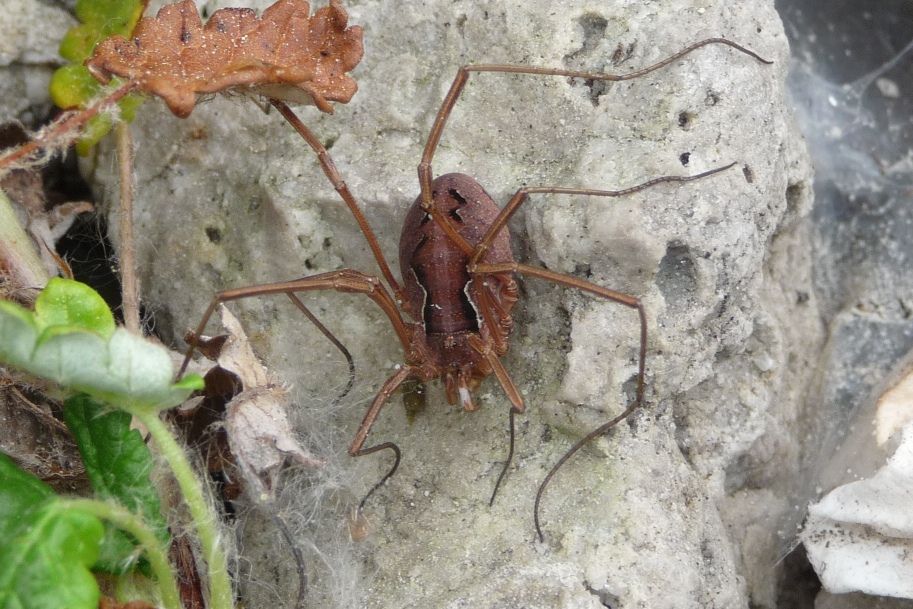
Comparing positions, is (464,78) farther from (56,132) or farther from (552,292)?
(56,132)

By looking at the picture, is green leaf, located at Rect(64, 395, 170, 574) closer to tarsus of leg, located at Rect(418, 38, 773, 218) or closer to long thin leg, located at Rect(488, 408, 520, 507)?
long thin leg, located at Rect(488, 408, 520, 507)

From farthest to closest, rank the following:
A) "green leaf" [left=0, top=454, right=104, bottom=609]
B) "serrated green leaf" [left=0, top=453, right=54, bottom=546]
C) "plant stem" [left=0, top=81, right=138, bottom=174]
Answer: "plant stem" [left=0, top=81, right=138, bottom=174], "serrated green leaf" [left=0, top=453, right=54, bottom=546], "green leaf" [left=0, top=454, right=104, bottom=609]

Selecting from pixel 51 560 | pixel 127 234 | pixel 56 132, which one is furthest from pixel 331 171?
pixel 51 560

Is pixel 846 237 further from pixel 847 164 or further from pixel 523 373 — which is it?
pixel 523 373

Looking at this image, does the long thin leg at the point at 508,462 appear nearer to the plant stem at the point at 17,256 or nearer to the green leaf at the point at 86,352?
the green leaf at the point at 86,352

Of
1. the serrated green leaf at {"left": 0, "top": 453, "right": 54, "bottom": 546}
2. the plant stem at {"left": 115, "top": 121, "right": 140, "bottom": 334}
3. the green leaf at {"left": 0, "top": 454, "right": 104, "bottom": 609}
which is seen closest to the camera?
the green leaf at {"left": 0, "top": 454, "right": 104, "bottom": 609}

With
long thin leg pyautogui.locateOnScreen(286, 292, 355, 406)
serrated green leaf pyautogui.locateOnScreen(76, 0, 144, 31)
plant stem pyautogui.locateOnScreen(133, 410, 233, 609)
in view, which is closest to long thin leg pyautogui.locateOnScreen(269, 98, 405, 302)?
long thin leg pyautogui.locateOnScreen(286, 292, 355, 406)
